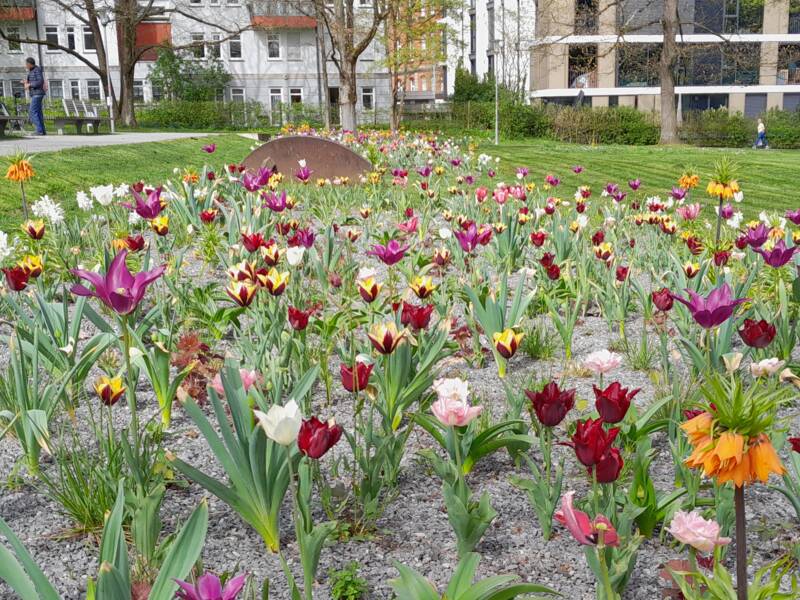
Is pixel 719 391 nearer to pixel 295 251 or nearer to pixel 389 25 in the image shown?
pixel 295 251

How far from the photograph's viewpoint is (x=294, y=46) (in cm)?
4666

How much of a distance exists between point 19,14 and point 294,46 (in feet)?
47.4

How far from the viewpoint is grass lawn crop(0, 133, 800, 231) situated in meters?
9.38

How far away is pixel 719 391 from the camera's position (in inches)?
47.0

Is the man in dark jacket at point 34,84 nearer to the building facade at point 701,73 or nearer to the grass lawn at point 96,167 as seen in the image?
the grass lawn at point 96,167

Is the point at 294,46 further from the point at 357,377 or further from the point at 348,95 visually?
the point at 357,377

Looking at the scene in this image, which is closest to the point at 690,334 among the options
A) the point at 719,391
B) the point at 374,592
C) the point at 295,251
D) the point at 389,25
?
the point at 295,251

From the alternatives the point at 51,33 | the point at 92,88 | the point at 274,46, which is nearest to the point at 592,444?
the point at 274,46

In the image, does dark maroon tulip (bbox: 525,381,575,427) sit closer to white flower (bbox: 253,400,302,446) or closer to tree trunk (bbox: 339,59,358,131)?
white flower (bbox: 253,400,302,446)

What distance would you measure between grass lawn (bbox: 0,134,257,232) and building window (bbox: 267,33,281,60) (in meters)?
30.3

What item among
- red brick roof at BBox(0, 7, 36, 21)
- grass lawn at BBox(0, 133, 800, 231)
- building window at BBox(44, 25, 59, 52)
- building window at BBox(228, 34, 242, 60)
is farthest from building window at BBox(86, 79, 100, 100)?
grass lawn at BBox(0, 133, 800, 231)

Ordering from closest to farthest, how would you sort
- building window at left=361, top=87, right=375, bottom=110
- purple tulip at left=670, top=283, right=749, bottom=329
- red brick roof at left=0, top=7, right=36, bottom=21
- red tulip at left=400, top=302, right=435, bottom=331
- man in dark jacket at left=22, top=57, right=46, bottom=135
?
purple tulip at left=670, top=283, right=749, bottom=329, red tulip at left=400, top=302, right=435, bottom=331, man in dark jacket at left=22, top=57, right=46, bottom=135, red brick roof at left=0, top=7, right=36, bottom=21, building window at left=361, top=87, right=375, bottom=110

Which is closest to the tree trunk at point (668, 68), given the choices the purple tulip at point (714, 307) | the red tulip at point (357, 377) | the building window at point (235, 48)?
the purple tulip at point (714, 307)

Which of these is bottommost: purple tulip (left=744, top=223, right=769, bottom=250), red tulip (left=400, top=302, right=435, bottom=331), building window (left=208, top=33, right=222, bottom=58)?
red tulip (left=400, top=302, right=435, bottom=331)
